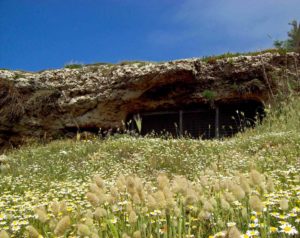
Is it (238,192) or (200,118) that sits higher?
(200,118)

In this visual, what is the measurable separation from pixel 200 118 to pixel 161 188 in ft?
39.8

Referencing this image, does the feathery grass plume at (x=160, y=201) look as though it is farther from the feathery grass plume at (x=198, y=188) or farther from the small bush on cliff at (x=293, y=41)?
the small bush on cliff at (x=293, y=41)

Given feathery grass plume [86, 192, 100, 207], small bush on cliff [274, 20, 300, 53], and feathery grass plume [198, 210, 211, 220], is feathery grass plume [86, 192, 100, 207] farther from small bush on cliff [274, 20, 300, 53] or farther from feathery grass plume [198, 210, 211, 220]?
small bush on cliff [274, 20, 300, 53]

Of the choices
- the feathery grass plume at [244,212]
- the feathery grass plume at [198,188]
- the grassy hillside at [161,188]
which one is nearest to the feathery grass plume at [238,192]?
the grassy hillside at [161,188]

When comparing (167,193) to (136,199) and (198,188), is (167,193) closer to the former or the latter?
(136,199)

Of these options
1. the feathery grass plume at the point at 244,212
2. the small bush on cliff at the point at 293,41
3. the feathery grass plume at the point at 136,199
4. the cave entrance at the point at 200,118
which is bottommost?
the feathery grass plume at the point at 244,212

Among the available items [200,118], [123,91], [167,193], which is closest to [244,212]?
[167,193]

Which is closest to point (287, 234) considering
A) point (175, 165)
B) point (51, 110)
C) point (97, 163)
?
point (175, 165)

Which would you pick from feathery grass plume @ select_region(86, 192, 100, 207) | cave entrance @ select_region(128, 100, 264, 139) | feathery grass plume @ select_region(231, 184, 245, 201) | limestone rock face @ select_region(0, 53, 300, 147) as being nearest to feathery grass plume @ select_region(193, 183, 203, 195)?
feathery grass plume @ select_region(231, 184, 245, 201)

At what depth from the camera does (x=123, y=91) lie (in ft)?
42.6

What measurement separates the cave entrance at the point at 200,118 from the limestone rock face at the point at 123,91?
456 mm

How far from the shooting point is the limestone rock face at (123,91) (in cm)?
1297

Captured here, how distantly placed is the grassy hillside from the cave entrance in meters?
1.94

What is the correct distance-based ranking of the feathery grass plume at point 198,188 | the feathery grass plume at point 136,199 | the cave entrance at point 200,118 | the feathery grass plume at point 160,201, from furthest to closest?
the cave entrance at point 200,118, the feathery grass plume at point 198,188, the feathery grass plume at point 136,199, the feathery grass plume at point 160,201
